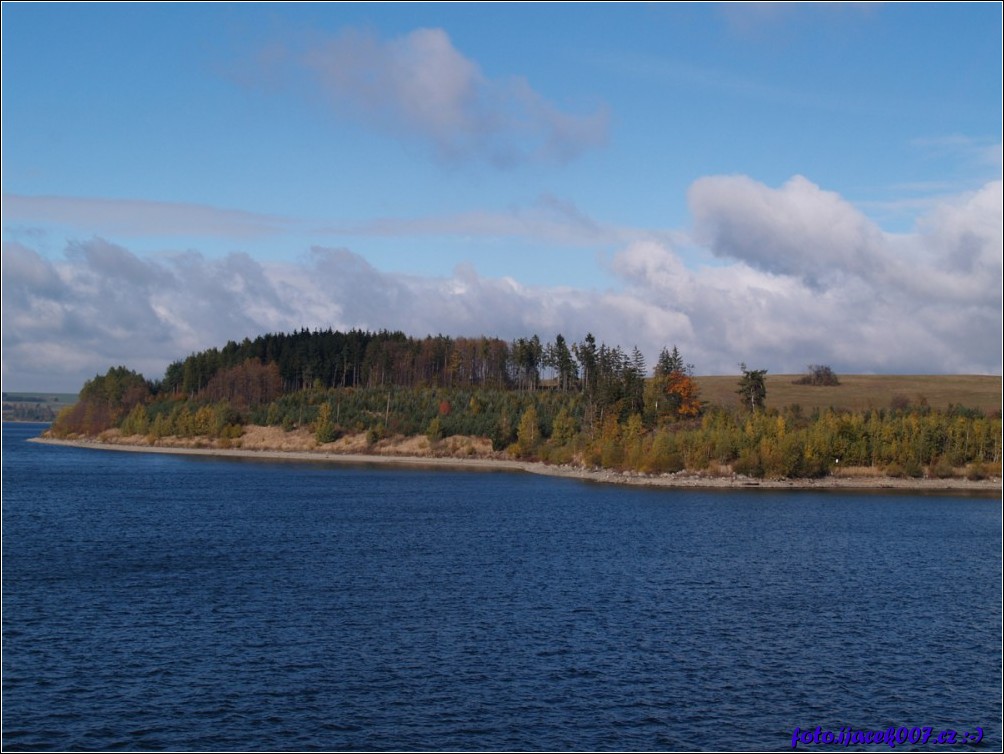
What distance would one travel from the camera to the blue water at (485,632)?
26625mm

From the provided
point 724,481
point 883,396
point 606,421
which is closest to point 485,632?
point 724,481

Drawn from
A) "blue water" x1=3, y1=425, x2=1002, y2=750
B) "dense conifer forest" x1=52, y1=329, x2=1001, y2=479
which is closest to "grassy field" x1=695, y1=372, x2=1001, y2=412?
"dense conifer forest" x1=52, y1=329, x2=1001, y2=479

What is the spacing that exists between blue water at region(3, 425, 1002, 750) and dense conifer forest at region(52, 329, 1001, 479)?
47.4 metres

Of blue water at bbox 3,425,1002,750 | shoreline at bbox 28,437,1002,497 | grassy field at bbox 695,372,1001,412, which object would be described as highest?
grassy field at bbox 695,372,1001,412

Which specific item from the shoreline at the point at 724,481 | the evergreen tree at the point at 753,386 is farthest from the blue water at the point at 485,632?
the evergreen tree at the point at 753,386

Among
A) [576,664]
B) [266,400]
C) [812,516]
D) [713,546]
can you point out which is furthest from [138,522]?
[266,400]

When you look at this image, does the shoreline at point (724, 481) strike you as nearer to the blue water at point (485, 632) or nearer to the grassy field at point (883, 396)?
the blue water at point (485, 632)

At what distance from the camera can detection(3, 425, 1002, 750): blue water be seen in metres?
26.6

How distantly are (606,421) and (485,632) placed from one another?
342ft

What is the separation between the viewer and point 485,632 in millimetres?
35375

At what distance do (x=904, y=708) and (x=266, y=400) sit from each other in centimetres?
17525

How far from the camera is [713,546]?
58500 millimetres

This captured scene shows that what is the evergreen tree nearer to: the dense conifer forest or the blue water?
the dense conifer forest

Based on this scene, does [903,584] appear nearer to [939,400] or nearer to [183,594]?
[183,594]
